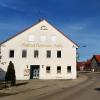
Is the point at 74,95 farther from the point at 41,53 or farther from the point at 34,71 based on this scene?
the point at 34,71

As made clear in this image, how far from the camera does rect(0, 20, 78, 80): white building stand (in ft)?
172

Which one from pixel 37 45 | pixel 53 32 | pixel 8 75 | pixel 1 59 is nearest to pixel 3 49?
pixel 1 59

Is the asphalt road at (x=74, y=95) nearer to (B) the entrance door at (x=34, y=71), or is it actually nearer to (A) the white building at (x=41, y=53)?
(A) the white building at (x=41, y=53)

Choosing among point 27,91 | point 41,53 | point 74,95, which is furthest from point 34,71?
point 74,95

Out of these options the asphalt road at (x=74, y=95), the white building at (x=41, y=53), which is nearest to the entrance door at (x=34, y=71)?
the white building at (x=41, y=53)

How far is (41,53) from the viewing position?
174ft

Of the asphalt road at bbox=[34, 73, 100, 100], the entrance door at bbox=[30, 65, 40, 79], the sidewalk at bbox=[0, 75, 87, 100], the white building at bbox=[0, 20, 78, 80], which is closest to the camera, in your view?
the asphalt road at bbox=[34, 73, 100, 100]

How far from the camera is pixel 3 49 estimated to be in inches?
2066

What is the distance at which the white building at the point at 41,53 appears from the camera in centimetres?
5247

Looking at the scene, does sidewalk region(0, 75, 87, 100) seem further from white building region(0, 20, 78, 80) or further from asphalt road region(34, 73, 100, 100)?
white building region(0, 20, 78, 80)

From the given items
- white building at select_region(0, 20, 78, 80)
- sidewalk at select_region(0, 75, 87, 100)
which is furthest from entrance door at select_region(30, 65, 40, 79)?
sidewalk at select_region(0, 75, 87, 100)

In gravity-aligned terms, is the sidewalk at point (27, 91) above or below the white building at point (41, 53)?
below

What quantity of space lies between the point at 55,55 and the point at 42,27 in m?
5.52

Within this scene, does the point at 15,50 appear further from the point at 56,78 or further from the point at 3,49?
the point at 56,78
